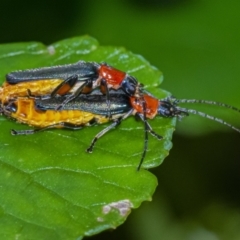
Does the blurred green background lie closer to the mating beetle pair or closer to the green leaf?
the mating beetle pair

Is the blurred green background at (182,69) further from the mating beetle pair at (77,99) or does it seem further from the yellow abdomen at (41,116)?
the yellow abdomen at (41,116)

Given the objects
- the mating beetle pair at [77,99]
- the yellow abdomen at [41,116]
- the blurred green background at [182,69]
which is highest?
the mating beetle pair at [77,99]

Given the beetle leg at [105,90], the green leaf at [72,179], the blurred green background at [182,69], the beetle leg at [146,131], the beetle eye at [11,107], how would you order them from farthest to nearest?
1. the blurred green background at [182,69]
2. the beetle leg at [105,90]
3. the beetle eye at [11,107]
4. the beetle leg at [146,131]
5. the green leaf at [72,179]

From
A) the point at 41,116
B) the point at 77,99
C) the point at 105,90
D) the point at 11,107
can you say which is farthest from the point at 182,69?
the point at 11,107

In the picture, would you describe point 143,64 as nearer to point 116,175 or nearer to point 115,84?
point 115,84

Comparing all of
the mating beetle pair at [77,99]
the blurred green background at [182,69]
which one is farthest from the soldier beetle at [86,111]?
the blurred green background at [182,69]

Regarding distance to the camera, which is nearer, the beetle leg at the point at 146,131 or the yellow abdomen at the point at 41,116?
the beetle leg at the point at 146,131

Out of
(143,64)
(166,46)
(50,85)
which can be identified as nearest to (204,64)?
(166,46)

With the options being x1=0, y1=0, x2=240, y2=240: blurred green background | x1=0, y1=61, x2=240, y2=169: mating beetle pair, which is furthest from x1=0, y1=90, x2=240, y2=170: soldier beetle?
x1=0, y1=0, x2=240, y2=240: blurred green background
